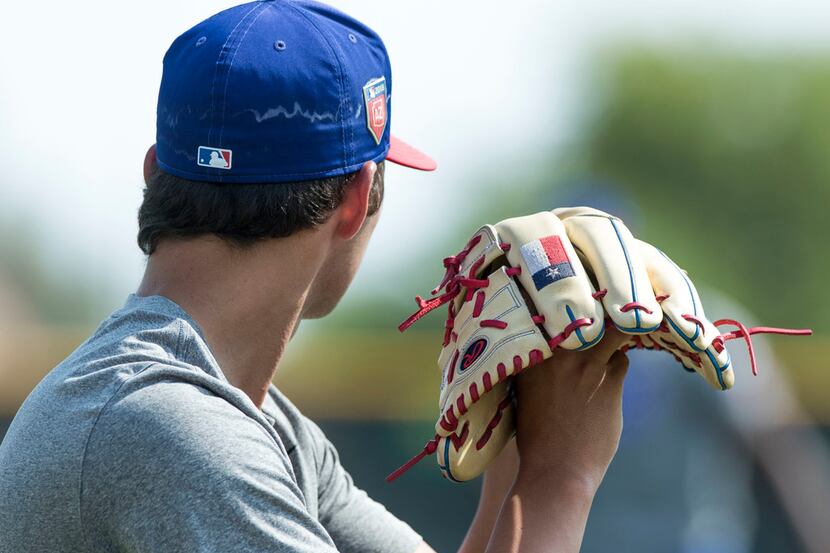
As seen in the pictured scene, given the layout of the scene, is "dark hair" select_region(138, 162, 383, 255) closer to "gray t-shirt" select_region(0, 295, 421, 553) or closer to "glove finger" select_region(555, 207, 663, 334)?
"gray t-shirt" select_region(0, 295, 421, 553)

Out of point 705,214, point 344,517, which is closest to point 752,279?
point 705,214

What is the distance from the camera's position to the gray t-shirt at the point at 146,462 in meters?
1.78

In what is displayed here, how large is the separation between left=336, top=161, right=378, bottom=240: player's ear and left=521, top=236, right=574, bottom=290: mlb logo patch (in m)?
0.33

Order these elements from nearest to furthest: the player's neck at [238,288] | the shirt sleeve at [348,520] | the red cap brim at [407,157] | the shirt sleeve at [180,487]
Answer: the shirt sleeve at [180,487] → the player's neck at [238,288] → the red cap brim at [407,157] → the shirt sleeve at [348,520]

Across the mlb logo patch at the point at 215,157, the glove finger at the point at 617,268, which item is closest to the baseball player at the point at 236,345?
the mlb logo patch at the point at 215,157

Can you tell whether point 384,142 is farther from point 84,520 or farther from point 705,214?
point 705,214

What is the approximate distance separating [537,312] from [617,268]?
0.57 feet

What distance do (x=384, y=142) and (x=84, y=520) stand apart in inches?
37.3

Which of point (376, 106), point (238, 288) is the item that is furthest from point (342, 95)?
point (238, 288)

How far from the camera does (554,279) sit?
Result: 2.27 metres

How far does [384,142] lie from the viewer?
237 centimetres

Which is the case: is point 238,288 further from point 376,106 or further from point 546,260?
point 546,260

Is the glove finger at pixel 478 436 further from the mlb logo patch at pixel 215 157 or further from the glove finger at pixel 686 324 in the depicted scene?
the mlb logo patch at pixel 215 157

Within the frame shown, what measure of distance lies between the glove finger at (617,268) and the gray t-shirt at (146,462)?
0.67 metres
